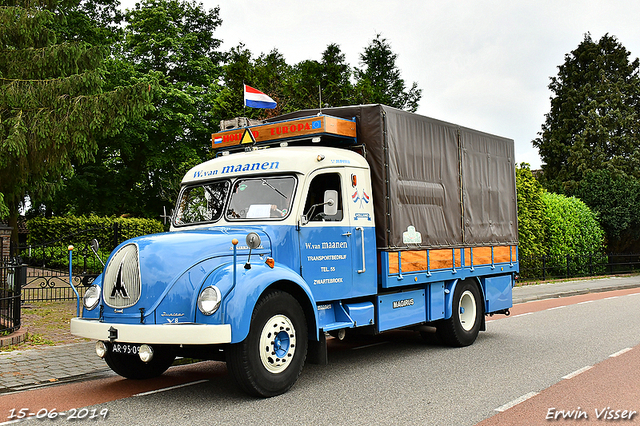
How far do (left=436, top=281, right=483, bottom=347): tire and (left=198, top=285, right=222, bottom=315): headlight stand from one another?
16.4 ft

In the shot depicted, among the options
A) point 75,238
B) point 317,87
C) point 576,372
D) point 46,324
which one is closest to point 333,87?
point 317,87

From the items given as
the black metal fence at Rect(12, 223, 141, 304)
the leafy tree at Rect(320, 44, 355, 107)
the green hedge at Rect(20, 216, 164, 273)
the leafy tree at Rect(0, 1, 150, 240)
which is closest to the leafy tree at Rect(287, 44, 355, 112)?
the leafy tree at Rect(320, 44, 355, 107)

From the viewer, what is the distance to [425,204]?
916cm

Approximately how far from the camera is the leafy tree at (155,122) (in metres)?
29.2

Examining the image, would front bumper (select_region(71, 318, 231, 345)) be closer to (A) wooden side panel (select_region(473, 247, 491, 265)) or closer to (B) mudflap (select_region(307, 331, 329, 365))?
(B) mudflap (select_region(307, 331, 329, 365))

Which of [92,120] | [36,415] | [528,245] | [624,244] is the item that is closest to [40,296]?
[92,120]

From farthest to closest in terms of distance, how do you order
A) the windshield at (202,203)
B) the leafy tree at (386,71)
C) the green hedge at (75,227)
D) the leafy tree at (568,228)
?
the leafy tree at (386,71), the leafy tree at (568,228), the green hedge at (75,227), the windshield at (202,203)

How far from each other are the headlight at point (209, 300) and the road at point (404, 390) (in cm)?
101

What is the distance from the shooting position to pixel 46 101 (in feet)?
50.0

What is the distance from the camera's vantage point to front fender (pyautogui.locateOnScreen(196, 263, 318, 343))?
577cm

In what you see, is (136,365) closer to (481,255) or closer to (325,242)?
(325,242)

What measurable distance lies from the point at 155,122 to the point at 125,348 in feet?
82.6

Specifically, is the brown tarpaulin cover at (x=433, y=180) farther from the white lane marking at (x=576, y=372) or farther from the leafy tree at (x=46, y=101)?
the leafy tree at (x=46, y=101)

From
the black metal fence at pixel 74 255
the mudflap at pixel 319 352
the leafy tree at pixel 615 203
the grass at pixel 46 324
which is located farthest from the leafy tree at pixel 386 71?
the mudflap at pixel 319 352
